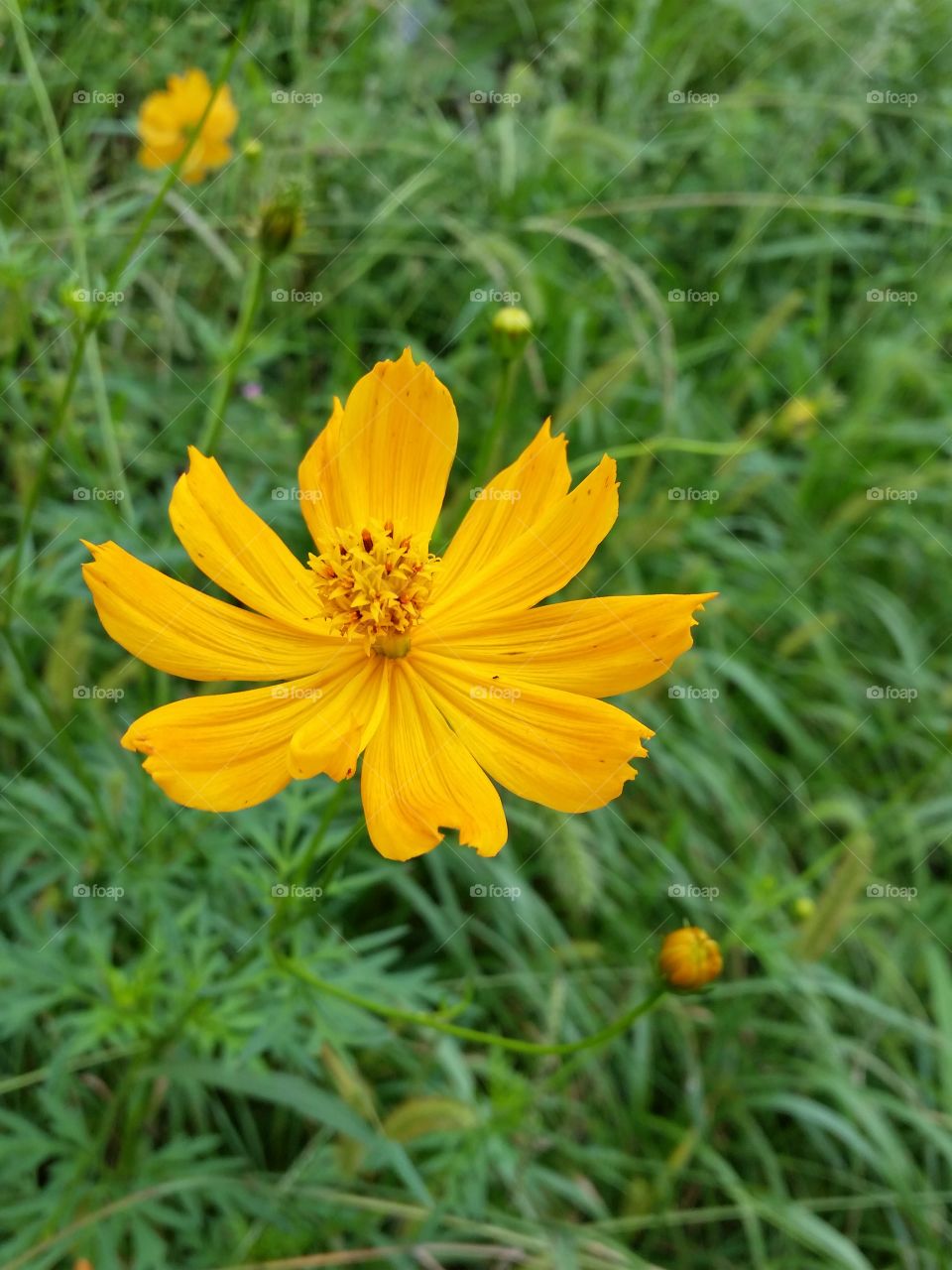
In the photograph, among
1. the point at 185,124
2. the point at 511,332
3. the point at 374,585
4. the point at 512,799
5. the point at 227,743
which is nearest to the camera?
the point at 227,743

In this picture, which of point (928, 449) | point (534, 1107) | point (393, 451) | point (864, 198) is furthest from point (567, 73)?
point (534, 1107)

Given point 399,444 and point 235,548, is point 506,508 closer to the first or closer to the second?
point 399,444

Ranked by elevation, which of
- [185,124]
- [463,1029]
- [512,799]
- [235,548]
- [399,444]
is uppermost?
[185,124]

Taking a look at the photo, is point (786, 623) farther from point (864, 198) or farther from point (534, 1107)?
point (864, 198)

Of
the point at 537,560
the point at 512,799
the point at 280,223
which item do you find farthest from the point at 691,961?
the point at 280,223

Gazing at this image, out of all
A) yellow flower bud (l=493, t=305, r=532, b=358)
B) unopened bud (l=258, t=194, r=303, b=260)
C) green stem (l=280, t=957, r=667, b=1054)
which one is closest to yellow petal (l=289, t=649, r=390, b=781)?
green stem (l=280, t=957, r=667, b=1054)

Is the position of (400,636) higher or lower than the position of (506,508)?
lower

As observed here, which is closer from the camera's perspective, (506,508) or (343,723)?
(343,723)

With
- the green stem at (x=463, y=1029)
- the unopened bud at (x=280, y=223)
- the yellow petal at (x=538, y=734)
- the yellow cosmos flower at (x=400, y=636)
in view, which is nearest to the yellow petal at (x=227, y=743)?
the yellow cosmos flower at (x=400, y=636)
